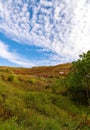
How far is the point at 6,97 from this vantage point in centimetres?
1625

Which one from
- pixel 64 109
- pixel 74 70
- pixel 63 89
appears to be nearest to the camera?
pixel 64 109

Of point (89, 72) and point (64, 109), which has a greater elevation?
point (89, 72)

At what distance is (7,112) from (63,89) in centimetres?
1078

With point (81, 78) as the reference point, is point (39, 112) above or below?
Result: below

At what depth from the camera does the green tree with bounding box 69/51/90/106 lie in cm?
2069

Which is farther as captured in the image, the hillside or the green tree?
the green tree

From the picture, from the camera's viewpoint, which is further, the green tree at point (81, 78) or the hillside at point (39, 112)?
the green tree at point (81, 78)

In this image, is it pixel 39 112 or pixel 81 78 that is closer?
pixel 39 112

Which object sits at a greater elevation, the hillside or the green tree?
the green tree

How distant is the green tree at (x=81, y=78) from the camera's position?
2069 centimetres

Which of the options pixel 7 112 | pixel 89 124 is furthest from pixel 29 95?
pixel 89 124

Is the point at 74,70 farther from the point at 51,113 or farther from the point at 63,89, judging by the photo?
the point at 51,113

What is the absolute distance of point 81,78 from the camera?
68.9 ft

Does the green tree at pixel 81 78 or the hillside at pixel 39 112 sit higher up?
the green tree at pixel 81 78
